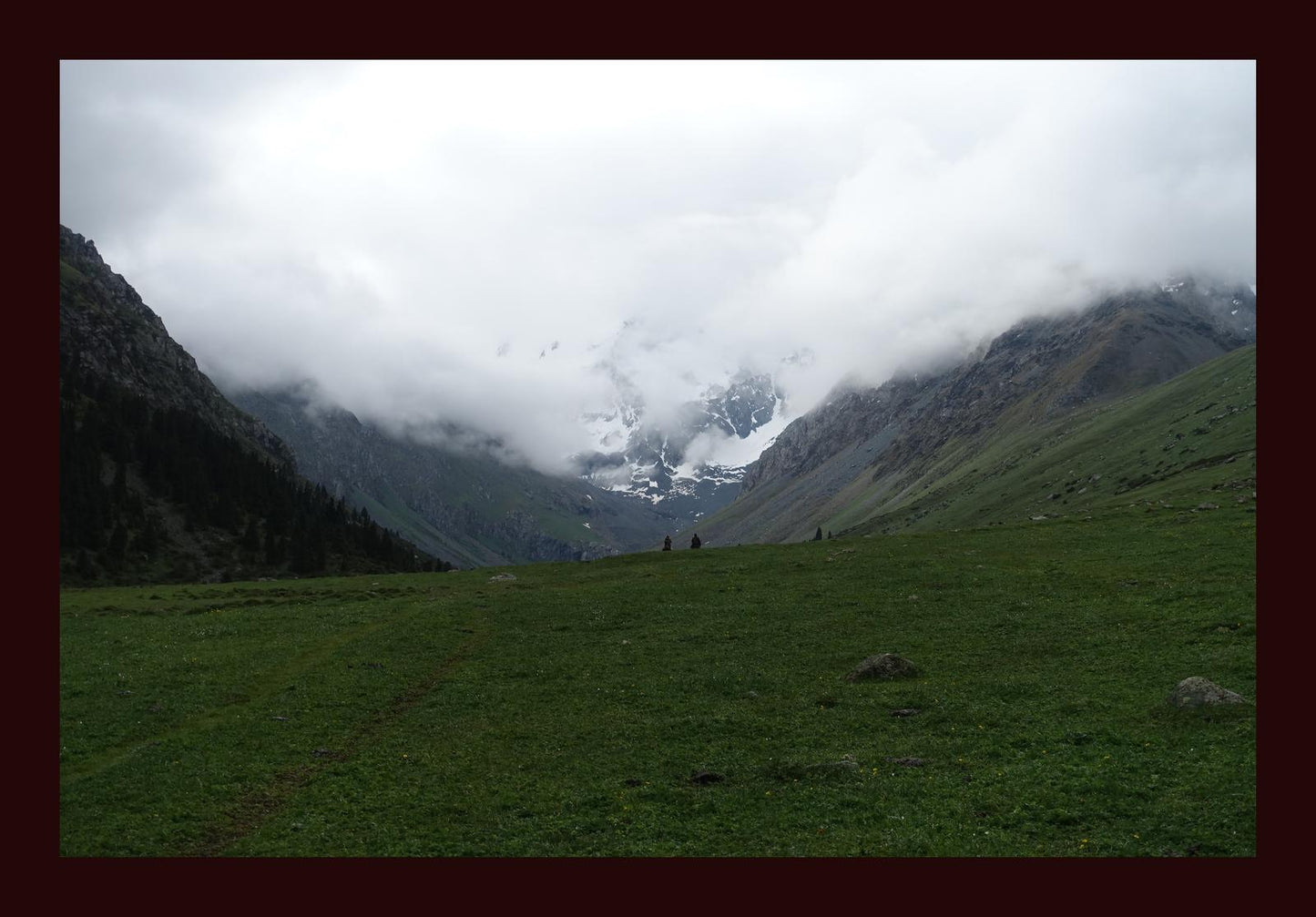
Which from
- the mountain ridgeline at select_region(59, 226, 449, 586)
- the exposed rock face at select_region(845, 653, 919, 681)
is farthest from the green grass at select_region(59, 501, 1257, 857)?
the mountain ridgeline at select_region(59, 226, 449, 586)

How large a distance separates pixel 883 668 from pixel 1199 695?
42.7 ft

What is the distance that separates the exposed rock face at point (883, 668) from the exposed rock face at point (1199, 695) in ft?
36.7

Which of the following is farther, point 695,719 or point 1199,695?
point 695,719

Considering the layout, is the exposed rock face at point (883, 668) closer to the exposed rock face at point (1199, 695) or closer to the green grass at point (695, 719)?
the green grass at point (695, 719)

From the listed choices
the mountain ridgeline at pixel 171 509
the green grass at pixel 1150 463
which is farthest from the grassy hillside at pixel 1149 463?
the mountain ridgeline at pixel 171 509

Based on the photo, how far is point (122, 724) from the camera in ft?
118

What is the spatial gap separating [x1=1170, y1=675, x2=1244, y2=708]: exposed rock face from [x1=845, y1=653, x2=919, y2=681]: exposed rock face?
36.7 ft

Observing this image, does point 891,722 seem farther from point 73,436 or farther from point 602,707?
point 73,436

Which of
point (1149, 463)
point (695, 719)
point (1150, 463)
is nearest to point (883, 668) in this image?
point (695, 719)

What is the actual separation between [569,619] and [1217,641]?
36965 millimetres

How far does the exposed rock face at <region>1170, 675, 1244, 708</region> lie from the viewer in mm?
30500

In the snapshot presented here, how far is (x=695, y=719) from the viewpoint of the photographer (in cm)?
3588

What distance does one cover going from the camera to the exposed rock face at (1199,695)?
100ft

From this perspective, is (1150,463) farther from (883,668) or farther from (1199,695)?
(1199,695)
